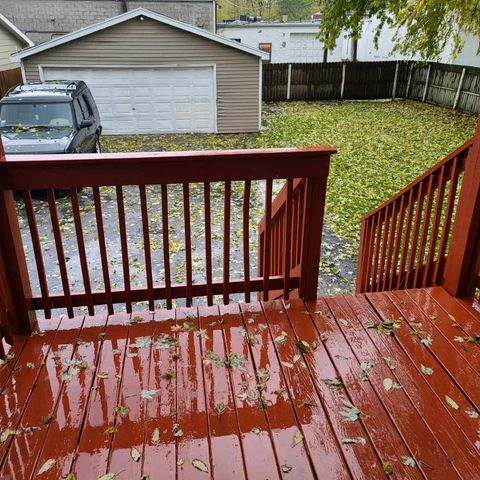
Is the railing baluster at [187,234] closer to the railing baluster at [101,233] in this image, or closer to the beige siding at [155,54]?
the railing baluster at [101,233]

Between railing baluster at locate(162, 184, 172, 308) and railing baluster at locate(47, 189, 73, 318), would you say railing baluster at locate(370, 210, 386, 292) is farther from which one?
railing baluster at locate(47, 189, 73, 318)

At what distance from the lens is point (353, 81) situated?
1902cm

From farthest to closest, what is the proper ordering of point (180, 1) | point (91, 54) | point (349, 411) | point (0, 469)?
point (180, 1), point (91, 54), point (349, 411), point (0, 469)

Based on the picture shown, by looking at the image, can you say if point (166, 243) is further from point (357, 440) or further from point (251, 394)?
point (357, 440)

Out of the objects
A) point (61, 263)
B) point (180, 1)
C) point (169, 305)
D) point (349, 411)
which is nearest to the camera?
point (349, 411)

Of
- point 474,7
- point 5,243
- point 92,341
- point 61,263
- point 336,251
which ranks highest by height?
point 474,7

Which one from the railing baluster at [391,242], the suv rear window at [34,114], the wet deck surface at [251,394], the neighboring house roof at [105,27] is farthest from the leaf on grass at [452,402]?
the neighboring house roof at [105,27]

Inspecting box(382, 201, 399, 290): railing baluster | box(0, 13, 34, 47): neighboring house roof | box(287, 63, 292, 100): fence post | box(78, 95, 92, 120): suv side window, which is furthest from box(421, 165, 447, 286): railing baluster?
box(287, 63, 292, 100): fence post

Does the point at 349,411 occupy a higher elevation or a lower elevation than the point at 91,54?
lower

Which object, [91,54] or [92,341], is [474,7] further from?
[91,54]

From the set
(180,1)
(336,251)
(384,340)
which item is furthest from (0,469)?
(180,1)

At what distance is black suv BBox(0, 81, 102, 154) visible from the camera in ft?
26.4

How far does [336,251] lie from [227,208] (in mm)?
4309

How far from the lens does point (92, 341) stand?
8.00 feet
